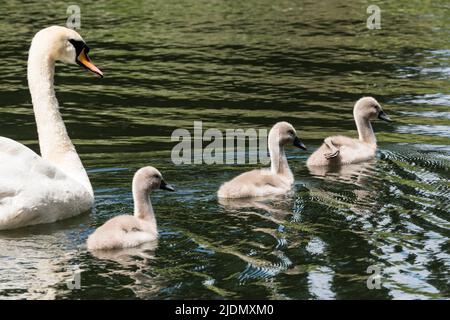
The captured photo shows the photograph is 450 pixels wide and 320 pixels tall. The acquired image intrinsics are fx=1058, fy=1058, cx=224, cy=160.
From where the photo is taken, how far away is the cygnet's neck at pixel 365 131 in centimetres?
1349

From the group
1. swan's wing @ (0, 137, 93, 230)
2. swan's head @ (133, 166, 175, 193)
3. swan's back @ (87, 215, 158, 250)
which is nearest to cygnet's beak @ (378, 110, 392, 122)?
swan's head @ (133, 166, 175, 193)

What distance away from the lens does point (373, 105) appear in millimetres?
13898

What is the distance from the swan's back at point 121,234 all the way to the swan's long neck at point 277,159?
8.31ft

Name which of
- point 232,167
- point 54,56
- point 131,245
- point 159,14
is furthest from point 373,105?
point 159,14

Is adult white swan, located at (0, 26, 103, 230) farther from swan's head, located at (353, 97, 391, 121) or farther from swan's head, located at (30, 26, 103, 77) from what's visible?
swan's head, located at (353, 97, 391, 121)

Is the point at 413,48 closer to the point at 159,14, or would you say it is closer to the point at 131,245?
the point at 159,14

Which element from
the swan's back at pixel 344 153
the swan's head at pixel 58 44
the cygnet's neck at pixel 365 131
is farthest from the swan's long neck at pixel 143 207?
the cygnet's neck at pixel 365 131

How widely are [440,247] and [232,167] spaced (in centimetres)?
371

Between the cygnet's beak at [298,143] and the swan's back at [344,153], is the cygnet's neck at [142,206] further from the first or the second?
the swan's back at [344,153]

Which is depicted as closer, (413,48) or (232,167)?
(232,167)

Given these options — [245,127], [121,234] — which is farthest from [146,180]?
[245,127]

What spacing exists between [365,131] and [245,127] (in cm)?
186
